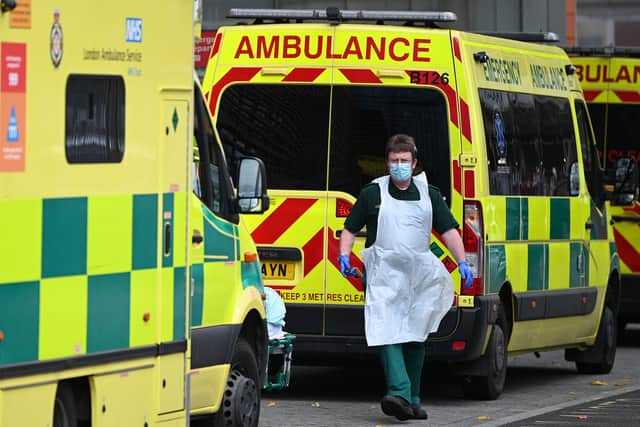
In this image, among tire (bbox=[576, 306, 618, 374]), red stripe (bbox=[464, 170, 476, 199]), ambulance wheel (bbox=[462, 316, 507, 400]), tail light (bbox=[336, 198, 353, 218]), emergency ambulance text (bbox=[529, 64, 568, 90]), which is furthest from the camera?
tire (bbox=[576, 306, 618, 374])

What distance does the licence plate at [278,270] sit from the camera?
12641mm

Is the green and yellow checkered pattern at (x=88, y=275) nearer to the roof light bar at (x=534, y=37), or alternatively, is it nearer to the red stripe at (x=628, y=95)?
the roof light bar at (x=534, y=37)

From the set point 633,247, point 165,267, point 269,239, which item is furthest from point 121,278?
point 633,247

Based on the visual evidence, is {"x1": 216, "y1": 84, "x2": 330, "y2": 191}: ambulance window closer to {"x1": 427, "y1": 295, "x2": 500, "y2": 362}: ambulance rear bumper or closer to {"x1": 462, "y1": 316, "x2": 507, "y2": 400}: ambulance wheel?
{"x1": 427, "y1": 295, "x2": 500, "y2": 362}: ambulance rear bumper

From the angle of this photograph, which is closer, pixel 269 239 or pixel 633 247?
pixel 269 239

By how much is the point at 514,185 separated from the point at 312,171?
1552 millimetres

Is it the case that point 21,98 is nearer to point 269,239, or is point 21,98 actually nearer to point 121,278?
point 121,278

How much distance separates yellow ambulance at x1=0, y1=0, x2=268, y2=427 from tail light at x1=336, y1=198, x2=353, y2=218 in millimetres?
3073

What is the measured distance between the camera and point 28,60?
7.48m

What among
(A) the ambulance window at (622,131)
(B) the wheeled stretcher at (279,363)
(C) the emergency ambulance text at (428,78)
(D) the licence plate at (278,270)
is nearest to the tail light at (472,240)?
(C) the emergency ambulance text at (428,78)

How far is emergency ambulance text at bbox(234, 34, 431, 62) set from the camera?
12453 millimetres

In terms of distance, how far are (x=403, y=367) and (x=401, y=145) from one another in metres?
1.33

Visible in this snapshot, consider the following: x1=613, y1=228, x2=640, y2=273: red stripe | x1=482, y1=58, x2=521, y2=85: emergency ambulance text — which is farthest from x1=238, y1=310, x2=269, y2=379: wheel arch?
x1=613, y1=228, x2=640, y2=273: red stripe

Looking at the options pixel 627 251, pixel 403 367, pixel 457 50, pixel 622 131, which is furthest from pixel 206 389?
pixel 622 131
